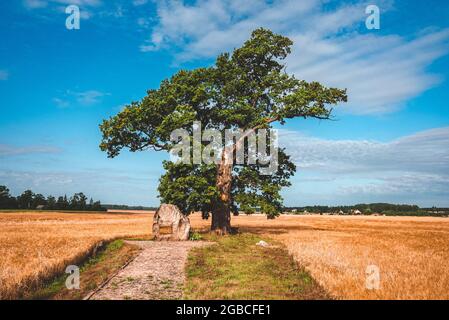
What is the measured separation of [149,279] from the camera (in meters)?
13.8

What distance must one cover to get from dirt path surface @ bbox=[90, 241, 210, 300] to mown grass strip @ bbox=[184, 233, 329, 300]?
0.48 m

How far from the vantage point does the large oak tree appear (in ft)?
96.9

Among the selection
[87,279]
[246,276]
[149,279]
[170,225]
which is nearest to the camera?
[149,279]

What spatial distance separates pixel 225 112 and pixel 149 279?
1820 centimetres

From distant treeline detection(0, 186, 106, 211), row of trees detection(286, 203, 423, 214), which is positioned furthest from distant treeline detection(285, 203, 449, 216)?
distant treeline detection(0, 186, 106, 211)

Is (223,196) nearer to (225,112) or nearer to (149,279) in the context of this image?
(225,112)

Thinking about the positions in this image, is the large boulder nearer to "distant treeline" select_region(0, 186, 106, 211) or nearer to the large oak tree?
the large oak tree

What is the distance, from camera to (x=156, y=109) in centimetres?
3028

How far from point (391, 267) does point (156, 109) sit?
20.7 meters

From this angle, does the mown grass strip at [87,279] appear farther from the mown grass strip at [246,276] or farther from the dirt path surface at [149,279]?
the mown grass strip at [246,276]

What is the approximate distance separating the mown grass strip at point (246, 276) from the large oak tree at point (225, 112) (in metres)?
8.49

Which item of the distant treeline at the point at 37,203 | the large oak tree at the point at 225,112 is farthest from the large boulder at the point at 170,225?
the distant treeline at the point at 37,203

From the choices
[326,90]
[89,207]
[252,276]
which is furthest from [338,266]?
[89,207]

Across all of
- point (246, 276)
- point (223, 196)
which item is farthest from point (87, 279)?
point (223, 196)
